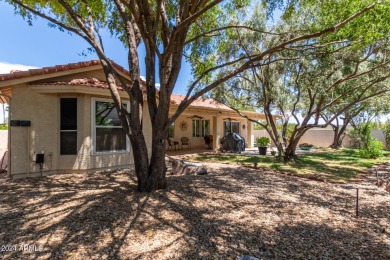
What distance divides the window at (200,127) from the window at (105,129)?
33.4ft

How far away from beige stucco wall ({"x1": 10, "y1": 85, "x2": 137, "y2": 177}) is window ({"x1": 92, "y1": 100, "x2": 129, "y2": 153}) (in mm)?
224

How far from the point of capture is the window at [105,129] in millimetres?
8102

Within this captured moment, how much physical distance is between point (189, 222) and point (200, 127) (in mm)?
15446

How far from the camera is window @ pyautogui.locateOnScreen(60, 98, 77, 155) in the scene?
25.8 ft

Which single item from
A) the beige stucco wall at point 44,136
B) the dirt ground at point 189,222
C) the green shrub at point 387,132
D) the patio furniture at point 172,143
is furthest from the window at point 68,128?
the green shrub at point 387,132

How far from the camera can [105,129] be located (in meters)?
8.35

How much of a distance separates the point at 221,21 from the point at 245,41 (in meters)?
3.22

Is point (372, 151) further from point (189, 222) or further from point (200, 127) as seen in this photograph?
point (189, 222)

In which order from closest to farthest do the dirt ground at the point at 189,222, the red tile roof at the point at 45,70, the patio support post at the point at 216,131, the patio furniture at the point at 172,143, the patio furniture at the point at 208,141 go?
the dirt ground at the point at 189,222
the red tile roof at the point at 45,70
the patio furniture at the point at 172,143
the patio support post at the point at 216,131
the patio furniture at the point at 208,141

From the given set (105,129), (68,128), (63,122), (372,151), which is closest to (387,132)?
(372,151)

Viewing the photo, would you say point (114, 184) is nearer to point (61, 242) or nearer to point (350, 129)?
point (61, 242)

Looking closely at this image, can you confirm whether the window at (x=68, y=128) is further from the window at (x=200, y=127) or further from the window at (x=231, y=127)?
the window at (x=231, y=127)

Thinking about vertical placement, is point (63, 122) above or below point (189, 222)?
above

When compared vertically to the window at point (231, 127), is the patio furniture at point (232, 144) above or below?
below
